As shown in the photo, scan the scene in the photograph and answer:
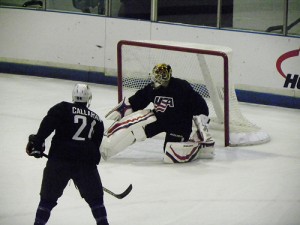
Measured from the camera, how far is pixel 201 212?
7207 millimetres

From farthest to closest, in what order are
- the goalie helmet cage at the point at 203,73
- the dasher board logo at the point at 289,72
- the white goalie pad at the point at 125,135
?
1. the dasher board logo at the point at 289,72
2. the goalie helmet cage at the point at 203,73
3. the white goalie pad at the point at 125,135

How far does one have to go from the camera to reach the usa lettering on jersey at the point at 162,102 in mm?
8453

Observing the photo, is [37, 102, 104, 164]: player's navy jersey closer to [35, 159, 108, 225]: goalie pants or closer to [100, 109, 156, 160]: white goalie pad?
[35, 159, 108, 225]: goalie pants

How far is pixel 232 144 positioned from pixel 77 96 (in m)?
3.08

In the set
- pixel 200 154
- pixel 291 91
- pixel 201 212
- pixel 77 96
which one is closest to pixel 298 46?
pixel 291 91

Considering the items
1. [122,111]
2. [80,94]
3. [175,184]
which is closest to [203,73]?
[122,111]

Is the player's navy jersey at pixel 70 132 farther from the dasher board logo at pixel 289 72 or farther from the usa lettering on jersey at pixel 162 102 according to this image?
the dasher board logo at pixel 289 72

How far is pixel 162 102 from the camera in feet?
27.8

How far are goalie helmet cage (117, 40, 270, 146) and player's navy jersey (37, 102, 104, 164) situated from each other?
301 centimetres

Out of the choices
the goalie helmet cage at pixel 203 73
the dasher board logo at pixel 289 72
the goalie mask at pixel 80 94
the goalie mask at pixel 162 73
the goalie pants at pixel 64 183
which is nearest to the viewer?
the goalie pants at pixel 64 183

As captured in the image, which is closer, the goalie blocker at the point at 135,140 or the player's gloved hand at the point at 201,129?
the goalie blocker at the point at 135,140

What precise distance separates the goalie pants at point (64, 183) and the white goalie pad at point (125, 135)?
2235mm

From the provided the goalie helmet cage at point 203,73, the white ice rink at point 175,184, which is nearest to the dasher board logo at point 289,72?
the white ice rink at point 175,184

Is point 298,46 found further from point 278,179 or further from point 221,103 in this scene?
point 278,179
